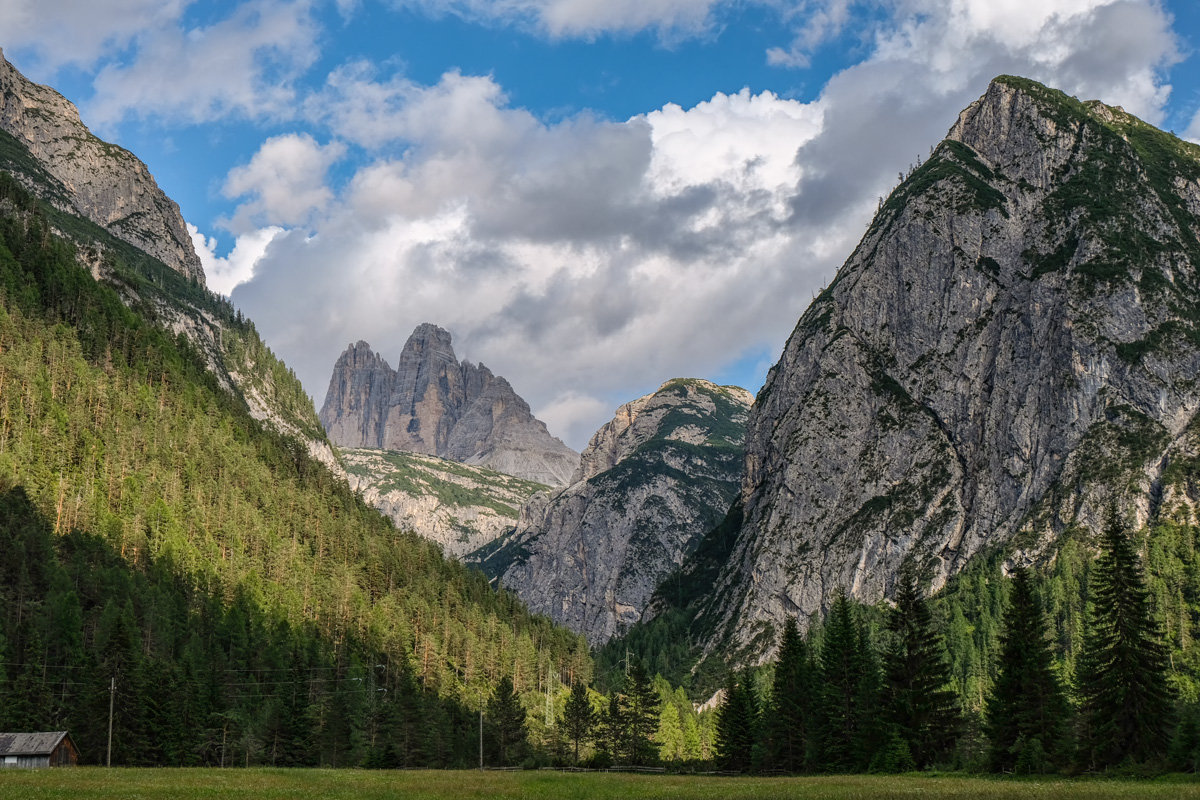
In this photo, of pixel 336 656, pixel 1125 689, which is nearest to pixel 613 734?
pixel 336 656

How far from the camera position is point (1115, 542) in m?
76.1

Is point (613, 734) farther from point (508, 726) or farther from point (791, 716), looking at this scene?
point (791, 716)

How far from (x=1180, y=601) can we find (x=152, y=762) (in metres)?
189

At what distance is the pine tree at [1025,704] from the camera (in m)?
72.1

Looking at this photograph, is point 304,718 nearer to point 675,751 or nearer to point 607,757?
point 607,757

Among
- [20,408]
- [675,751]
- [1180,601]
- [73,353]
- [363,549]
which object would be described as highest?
[73,353]

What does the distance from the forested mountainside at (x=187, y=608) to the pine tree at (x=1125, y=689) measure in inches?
2780

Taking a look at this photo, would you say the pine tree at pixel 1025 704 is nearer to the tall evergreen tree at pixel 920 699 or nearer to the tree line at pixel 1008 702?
the tree line at pixel 1008 702

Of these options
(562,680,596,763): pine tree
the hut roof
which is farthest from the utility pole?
(562,680,596,763): pine tree

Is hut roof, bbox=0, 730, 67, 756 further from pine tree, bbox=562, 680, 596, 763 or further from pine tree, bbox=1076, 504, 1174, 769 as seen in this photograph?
pine tree, bbox=1076, 504, 1174, 769

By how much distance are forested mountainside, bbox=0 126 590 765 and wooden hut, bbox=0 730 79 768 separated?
42.7ft

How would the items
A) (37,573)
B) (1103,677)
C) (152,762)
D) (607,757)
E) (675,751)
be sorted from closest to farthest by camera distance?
(1103,677), (152,762), (607,757), (37,573), (675,751)

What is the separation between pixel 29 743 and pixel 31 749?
644 mm

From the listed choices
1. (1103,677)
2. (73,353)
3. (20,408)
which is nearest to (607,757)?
(1103,677)
